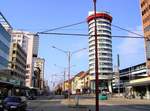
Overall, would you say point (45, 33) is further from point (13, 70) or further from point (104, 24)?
point (104, 24)

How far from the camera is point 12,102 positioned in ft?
121

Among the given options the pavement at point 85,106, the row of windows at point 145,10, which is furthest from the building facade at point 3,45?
the row of windows at point 145,10

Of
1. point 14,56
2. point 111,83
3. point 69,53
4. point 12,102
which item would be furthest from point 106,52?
point 12,102

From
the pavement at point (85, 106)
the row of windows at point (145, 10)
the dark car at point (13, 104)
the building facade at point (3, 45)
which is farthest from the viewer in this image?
the row of windows at point (145, 10)

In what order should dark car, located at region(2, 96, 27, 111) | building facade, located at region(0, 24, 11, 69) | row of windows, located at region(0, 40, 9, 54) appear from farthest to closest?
row of windows, located at region(0, 40, 9, 54)
building facade, located at region(0, 24, 11, 69)
dark car, located at region(2, 96, 27, 111)

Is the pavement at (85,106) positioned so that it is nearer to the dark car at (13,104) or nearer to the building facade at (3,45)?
the dark car at (13,104)

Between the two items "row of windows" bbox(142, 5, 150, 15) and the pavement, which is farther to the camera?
"row of windows" bbox(142, 5, 150, 15)

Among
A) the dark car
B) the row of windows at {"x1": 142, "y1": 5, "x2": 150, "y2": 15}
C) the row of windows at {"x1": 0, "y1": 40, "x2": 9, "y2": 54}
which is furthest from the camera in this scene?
the row of windows at {"x1": 142, "y1": 5, "x2": 150, "y2": 15}

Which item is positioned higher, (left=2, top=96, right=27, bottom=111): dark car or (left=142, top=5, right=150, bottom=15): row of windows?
(left=142, top=5, right=150, bottom=15): row of windows

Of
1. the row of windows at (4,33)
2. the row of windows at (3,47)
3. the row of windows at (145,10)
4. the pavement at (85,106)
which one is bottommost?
the pavement at (85,106)

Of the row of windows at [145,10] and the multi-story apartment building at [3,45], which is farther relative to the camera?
the row of windows at [145,10]

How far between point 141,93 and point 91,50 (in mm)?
91230

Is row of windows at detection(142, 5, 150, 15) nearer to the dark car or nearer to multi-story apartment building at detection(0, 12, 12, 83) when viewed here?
multi-story apartment building at detection(0, 12, 12, 83)

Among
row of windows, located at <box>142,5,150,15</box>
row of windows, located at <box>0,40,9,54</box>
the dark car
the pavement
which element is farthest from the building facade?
row of windows, located at <box>142,5,150,15</box>
